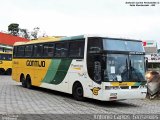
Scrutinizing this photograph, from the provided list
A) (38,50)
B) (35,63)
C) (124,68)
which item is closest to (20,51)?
(35,63)

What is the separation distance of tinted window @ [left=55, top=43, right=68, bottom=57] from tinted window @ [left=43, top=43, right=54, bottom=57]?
0.57 meters

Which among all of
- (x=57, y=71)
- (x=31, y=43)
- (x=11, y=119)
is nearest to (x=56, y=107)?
(x=11, y=119)

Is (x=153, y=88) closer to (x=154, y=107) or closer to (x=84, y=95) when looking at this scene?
(x=154, y=107)

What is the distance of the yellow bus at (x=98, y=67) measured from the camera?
1524 centimetres

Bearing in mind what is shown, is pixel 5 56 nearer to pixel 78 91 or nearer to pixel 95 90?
pixel 78 91

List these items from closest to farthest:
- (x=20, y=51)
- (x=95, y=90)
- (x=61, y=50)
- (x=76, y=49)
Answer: (x=95, y=90), (x=76, y=49), (x=61, y=50), (x=20, y=51)

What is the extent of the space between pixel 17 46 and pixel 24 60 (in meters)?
1.90

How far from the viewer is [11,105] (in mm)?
14445

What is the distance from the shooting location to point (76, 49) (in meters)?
17.5

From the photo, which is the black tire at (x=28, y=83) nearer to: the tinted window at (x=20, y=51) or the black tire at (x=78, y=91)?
the tinted window at (x=20, y=51)

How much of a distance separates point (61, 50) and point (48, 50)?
1.74 metres

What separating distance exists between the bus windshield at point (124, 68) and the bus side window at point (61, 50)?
3578 mm

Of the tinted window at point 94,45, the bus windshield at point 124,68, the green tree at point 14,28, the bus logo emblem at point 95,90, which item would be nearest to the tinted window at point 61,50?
the tinted window at point 94,45

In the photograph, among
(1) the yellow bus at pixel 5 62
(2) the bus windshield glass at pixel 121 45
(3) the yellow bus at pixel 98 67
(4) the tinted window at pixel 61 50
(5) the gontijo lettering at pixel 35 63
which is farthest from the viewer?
(1) the yellow bus at pixel 5 62
